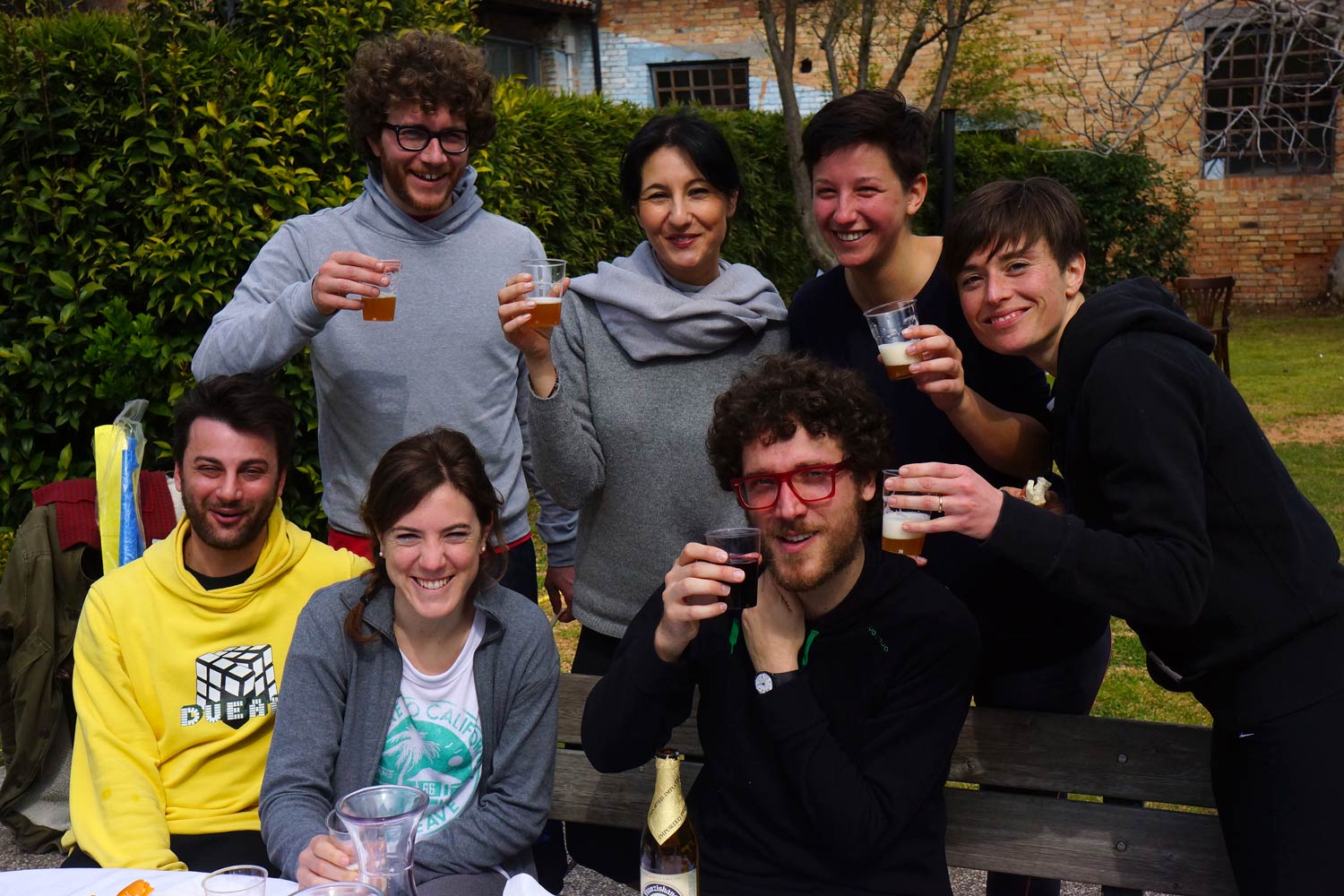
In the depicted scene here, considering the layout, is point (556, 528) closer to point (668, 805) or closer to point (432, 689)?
point (432, 689)

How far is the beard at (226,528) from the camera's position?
10.6ft

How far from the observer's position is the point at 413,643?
9.77 ft

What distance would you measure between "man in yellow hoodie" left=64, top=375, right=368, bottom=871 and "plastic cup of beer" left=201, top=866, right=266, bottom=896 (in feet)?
3.33

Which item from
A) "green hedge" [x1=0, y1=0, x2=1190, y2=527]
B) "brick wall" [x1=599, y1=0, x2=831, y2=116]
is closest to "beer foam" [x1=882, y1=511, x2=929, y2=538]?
"green hedge" [x1=0, y1=0, x2=1190, y2=527]

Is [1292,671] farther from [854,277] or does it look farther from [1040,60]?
[1040,60]

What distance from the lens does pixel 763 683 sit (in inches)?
102

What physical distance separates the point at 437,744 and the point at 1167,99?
2002cm

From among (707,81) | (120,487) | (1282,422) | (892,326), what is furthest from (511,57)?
(892,326)

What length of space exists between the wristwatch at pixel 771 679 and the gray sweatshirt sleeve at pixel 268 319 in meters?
1.47

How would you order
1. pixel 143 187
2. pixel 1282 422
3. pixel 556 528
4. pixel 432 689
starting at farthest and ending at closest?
pixel 1282 422
pixel 143 187
pixel 556 528
pixel 432 689

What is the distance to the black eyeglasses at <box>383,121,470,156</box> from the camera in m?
3.55

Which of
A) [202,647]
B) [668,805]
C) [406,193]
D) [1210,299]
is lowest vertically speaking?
[668,805]

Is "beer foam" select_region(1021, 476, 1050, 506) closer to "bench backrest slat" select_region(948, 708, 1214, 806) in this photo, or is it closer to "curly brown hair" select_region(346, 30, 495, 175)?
"bench backrest slat" select_region(948, 708, 1214, 806)

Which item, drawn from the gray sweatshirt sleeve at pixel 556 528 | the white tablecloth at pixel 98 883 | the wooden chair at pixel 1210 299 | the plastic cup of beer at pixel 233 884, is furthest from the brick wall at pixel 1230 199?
the plastic cup of beer at pixel 233 884
